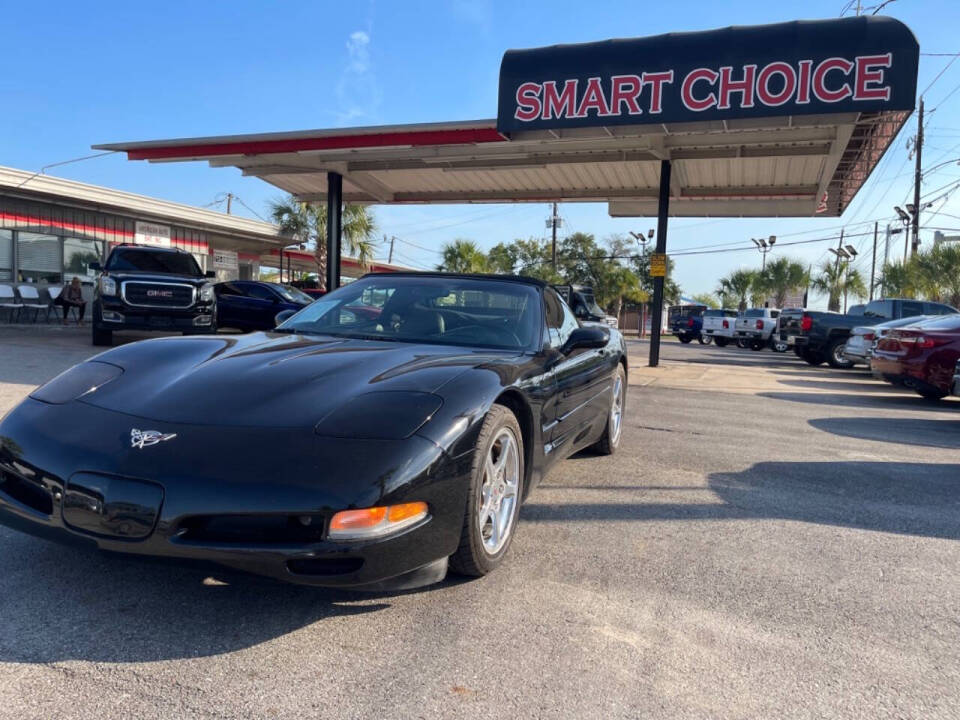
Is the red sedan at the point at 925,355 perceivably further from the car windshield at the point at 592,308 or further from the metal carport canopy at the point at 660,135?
the car windshield at the point at 592,308

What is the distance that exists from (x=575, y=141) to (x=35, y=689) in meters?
11.3

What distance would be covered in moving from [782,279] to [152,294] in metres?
41.1

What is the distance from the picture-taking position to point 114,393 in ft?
8.92

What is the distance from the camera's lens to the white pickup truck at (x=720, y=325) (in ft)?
97.6

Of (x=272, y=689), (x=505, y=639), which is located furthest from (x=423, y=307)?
(x=272, y=689)

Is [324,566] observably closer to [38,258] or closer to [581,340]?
[581,340]

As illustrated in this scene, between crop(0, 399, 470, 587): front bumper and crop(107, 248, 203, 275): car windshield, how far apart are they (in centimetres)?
1071

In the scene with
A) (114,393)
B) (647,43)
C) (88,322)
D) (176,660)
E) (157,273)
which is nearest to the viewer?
(176,660)

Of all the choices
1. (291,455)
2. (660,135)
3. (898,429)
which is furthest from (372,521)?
(660,135)

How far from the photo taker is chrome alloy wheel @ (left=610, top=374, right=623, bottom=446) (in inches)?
209

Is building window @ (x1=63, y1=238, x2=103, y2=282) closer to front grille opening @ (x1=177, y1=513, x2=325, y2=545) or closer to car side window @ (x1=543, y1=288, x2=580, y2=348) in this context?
car side window @ (x1=543, y1=288, x2=580, y2=348)

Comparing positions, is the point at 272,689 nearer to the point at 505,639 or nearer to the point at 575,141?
the point at 505,639

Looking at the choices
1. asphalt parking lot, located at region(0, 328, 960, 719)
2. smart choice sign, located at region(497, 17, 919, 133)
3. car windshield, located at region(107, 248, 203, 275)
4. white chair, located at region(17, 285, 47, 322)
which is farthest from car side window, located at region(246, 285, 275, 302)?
asphalt parking lot, located at region(0, 328, 960, 719)

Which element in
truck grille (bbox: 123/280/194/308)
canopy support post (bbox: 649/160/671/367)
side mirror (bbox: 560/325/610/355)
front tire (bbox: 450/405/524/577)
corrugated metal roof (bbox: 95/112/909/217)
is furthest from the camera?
canopy support post (bbox: 649/160/671/367)
